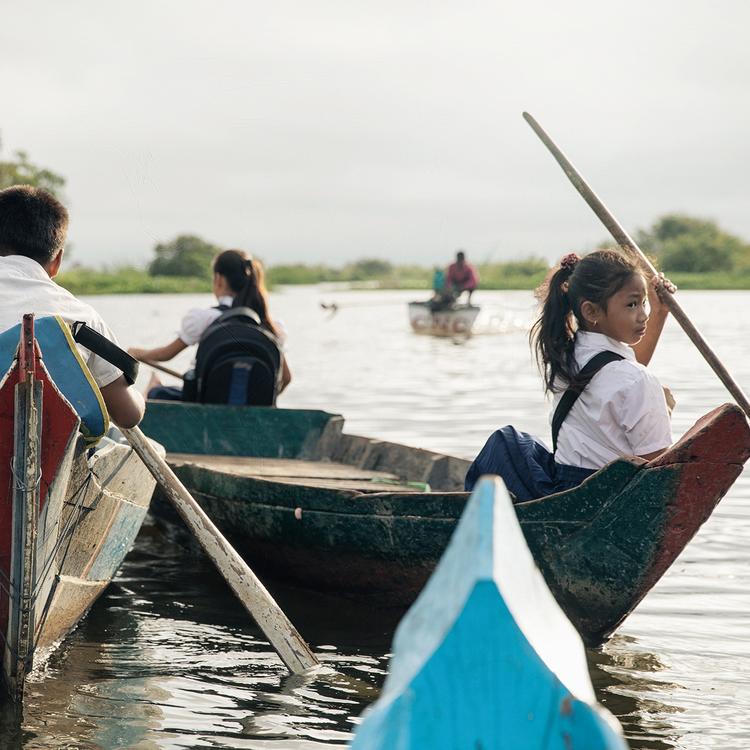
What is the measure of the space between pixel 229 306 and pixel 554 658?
497 cm

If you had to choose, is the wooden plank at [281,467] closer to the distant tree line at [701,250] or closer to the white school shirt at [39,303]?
the white school shirt at [39,303]

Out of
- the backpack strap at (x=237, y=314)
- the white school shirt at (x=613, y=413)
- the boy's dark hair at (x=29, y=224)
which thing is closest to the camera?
the boy's dark hair at (x=29, y=224)

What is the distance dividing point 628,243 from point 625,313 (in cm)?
65

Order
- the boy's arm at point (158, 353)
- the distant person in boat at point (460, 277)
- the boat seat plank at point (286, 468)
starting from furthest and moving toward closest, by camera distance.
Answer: the distant person in boat at point (460, 277), the boy's arm at point (158, 353), the boat seat plank at point (286, 468)

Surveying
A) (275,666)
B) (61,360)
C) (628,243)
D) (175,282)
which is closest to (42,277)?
(61,360)

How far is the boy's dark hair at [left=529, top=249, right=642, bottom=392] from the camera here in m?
3.98

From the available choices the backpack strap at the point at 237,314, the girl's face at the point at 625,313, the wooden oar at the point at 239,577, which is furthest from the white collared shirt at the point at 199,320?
the girl's face at the point at 625,313

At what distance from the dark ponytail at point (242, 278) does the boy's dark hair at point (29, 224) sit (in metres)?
2.81

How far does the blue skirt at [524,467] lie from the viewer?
13.7 feet

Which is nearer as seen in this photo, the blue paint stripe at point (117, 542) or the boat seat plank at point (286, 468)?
the blue paint stripe at point (117, 542)

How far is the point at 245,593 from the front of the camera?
4.12 metres

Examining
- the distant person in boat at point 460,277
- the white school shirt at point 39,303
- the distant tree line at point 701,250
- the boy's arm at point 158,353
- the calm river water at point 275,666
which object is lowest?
the calm river water at point 275,666

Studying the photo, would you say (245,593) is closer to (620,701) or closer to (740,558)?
(620,701)

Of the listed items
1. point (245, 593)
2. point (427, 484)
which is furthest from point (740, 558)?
point (245, 593)
